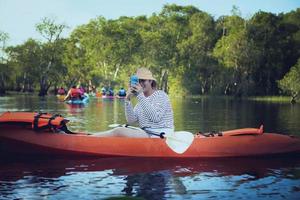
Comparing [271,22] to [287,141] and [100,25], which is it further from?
[287,141]

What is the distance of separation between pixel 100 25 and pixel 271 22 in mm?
26508

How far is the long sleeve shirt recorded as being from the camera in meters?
8.91

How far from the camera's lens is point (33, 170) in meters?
8.38

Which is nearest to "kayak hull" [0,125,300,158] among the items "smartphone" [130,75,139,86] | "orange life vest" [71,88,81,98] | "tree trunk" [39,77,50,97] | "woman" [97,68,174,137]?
"woman" [97,68,174,137]

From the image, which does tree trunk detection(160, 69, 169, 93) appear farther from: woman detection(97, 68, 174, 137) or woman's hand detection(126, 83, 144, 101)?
woman's hand detection(126, 83, 144, 101)

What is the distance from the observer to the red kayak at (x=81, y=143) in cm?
907

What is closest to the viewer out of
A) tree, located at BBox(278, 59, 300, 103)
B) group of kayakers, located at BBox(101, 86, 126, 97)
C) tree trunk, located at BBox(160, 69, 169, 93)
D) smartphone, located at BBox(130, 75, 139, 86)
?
smartphone, located at BBox(130, 75, 139, 86)

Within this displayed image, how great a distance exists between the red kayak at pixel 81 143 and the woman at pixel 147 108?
0.72 ft

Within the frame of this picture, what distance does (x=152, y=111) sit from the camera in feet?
29.3

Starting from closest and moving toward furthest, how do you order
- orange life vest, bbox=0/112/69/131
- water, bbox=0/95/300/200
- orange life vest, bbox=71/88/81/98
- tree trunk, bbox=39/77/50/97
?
1. water, bbox=0/95/300/200
2. orange life vest, bbox=0/112/69/131
3. orange life vest, bbox=71/88/81/98
4. tree trunk, bbox=39/77/50/97

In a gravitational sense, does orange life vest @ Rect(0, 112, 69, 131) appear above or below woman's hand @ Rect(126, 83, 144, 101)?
below

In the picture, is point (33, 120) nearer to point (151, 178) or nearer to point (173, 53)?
point (151, 178)

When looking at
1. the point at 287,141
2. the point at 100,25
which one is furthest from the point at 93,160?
the point at 100,25

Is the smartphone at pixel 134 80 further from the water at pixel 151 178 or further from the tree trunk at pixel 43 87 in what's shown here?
the tree trunk at pixel 43 87
